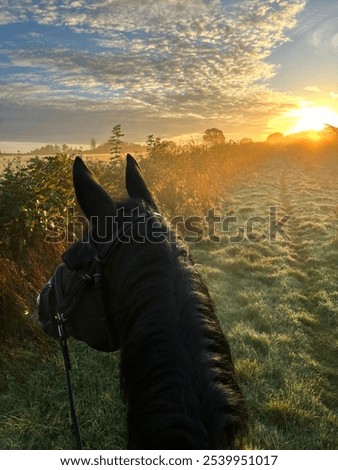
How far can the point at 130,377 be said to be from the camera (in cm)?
147

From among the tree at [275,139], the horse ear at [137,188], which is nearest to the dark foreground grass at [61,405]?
the horse ear at [137,188]

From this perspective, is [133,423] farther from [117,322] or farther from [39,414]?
[39,414]

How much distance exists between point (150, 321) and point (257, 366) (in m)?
3.26

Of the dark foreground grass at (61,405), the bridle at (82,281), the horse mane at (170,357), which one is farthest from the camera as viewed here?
the dark foreground grass at (61,405)

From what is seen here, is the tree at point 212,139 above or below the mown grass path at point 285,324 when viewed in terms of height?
above

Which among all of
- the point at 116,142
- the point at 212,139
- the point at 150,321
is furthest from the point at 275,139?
the point at 150,321

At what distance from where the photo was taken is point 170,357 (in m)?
1.36

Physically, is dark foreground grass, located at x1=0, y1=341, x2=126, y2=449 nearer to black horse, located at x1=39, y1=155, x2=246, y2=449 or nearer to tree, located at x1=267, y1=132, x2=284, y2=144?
black horse, located at x1=39, y1=155, x2=246, y2=449

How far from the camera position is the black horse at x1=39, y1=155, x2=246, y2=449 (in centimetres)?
128

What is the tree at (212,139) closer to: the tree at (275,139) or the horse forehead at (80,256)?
the tree at (275,139)

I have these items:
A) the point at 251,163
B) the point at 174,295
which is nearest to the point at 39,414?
the point at 174,295

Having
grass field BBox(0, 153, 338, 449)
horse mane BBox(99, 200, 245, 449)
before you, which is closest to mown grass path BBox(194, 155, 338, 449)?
grass field BBox(0, 153, 338, 449)

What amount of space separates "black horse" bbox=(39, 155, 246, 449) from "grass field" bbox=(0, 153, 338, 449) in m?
0.65

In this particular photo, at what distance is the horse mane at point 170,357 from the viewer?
1.27 m
